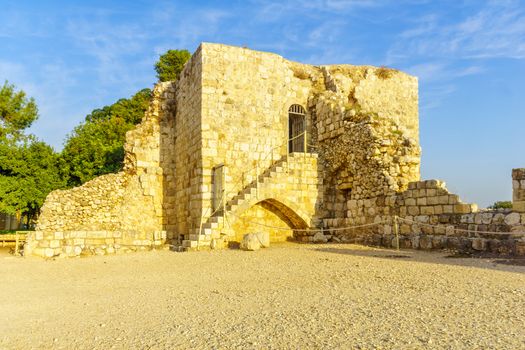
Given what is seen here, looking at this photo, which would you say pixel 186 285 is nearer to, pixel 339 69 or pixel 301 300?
pixel 301 300

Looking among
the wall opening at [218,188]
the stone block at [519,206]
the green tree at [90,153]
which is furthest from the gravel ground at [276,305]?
the green tree at [90,153]

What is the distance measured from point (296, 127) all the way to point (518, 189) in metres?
8.33

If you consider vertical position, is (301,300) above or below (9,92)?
below

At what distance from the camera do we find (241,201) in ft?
43.0

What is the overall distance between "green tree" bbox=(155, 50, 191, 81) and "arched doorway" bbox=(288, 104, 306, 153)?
59.7 feet

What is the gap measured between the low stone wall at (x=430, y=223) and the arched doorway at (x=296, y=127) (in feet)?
10.6

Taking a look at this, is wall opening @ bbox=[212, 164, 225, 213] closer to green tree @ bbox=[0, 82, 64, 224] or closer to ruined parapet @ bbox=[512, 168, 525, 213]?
ruined parapet @ bbox=[512, 168, 525, 213]

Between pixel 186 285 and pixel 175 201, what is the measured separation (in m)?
9.11

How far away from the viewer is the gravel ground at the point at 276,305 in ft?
13.4

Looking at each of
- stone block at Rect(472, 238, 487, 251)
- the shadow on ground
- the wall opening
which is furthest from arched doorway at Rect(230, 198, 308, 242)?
stone block at Rect(472, 238, 487, 251)

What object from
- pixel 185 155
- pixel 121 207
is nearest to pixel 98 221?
pixel 121 207

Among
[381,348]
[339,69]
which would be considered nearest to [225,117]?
[339,69]

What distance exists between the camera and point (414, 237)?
36.4 feet

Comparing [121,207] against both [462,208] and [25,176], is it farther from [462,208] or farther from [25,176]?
[462,208]
